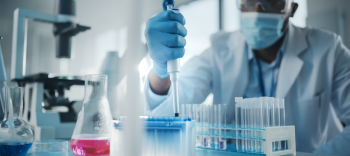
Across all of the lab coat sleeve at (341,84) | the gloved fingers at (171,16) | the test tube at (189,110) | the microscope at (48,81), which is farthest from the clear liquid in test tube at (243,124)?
the lab coat sleeve at (341,84)

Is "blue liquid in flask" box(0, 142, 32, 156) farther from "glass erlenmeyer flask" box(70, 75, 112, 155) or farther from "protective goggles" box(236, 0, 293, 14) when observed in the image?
"protective goggles" box(236, 0, 293, 14)

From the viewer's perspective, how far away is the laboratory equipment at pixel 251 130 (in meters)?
0.49

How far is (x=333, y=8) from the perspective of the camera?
2.40 m

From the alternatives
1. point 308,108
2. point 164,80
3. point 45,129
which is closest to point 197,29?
point 308,108

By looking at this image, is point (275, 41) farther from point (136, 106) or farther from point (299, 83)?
point (136, 106)

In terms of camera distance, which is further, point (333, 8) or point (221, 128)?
point (333, 8)

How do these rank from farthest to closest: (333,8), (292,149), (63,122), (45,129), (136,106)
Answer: (333,8)
(63,122)
(45,129)
(292,149)
(136,106)

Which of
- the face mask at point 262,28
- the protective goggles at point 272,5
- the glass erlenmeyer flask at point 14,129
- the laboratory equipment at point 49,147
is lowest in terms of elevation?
the laboratory equipment at point 49,147

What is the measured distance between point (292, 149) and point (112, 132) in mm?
379

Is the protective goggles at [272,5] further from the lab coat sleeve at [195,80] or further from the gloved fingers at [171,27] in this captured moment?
the gloved fingers at [171,27]

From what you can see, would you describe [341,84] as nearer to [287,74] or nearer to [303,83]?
[303,83]

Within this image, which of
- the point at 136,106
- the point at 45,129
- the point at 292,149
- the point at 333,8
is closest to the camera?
the point at 136,106

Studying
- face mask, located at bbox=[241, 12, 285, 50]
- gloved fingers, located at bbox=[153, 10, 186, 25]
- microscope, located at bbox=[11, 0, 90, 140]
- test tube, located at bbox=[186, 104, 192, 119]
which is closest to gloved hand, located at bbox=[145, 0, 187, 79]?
gloved fingers, located at bbox=[153, 10, 186, 25]

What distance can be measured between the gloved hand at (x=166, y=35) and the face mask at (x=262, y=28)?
88cm
